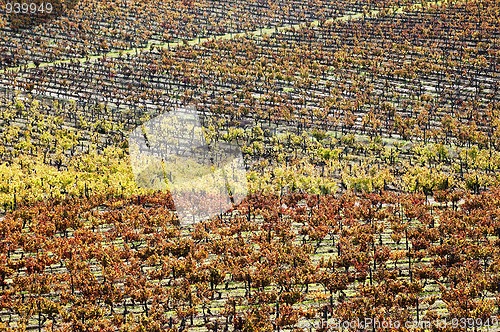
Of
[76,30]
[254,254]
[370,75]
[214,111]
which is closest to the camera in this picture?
[254,254]

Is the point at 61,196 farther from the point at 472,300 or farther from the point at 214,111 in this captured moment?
the point at 472,300

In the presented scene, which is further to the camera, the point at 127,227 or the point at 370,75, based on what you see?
the point at 370,75

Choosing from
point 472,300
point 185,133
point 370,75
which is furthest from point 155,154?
point 472,300

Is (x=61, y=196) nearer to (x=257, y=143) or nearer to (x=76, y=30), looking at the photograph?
(x=257, y=143)

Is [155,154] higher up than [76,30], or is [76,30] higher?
[76,30]

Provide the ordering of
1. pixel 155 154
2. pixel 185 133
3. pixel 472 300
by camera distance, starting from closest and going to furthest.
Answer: pixel 472 300 < pixel 155 154 < pixel 185 133

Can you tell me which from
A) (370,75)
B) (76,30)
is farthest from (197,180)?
(76,30)
